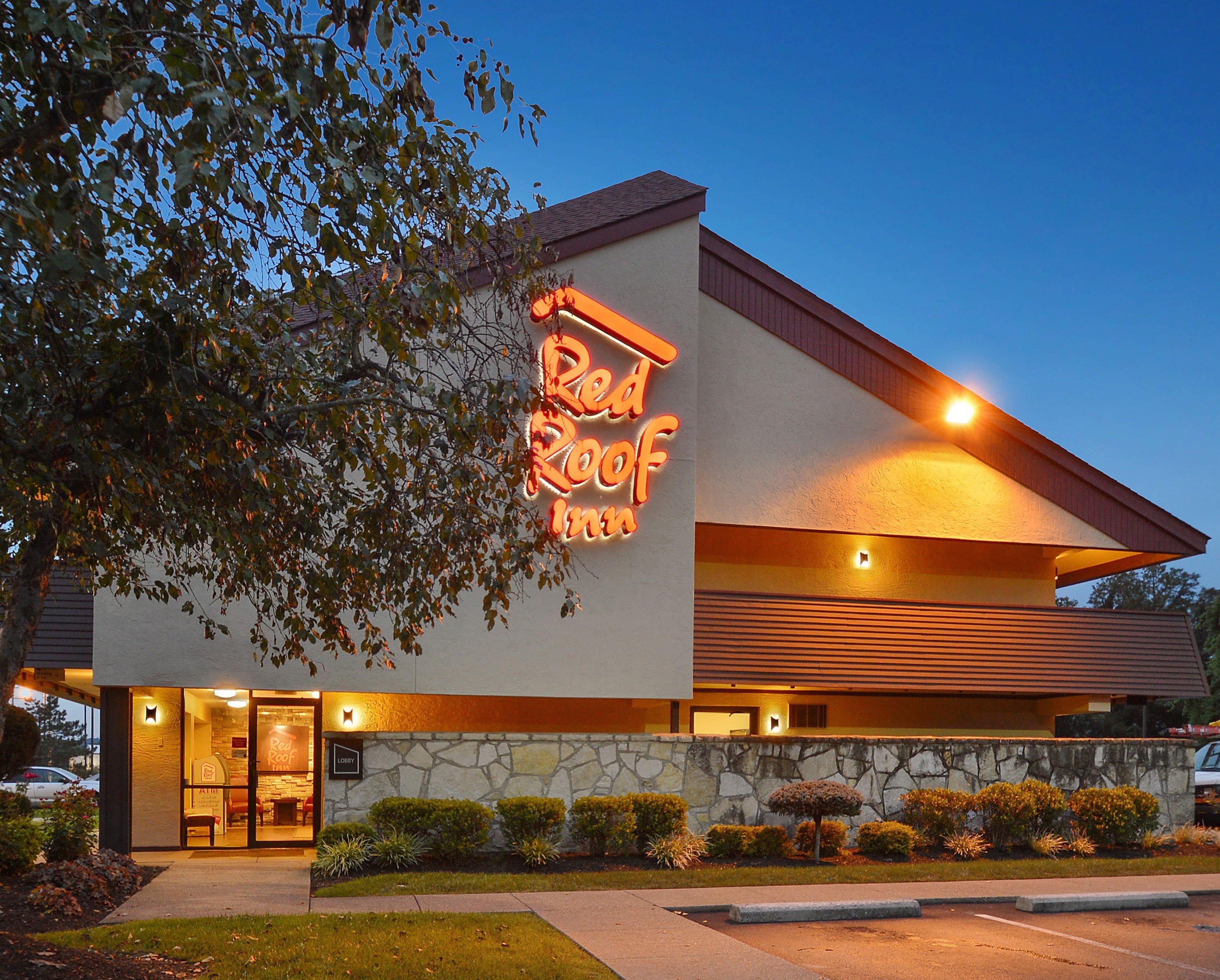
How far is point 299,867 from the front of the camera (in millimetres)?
14211

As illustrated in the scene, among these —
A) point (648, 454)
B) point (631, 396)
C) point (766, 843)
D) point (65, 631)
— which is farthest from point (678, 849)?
point (65, 631)

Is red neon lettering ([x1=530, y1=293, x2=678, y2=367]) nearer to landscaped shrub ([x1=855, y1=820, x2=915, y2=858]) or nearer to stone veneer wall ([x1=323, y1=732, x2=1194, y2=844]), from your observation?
stone veneer wall ([x1=323, y1=732, x2=1194, y2=844])

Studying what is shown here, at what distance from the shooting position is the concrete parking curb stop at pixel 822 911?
1088cm

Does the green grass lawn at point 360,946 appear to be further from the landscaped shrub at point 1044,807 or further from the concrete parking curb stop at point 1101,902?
the landscaped shrub at point 1044,807

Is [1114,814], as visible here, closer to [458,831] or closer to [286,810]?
[458,831]

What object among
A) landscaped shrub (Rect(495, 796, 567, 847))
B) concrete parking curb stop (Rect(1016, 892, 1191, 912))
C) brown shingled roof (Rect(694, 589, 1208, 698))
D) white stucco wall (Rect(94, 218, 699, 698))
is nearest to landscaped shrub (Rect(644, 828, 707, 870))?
landscaped shrub (Rect(495, 796, 567, 847))

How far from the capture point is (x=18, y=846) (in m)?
12.1

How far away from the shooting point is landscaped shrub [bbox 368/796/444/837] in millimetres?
14102

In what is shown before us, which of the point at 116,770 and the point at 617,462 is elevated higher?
the point at 617,462

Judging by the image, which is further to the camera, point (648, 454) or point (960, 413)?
point (960, 413)

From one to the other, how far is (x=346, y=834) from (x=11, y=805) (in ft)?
13.4

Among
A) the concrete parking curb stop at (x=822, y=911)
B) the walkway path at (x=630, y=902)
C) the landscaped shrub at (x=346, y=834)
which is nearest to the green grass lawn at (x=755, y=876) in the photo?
the walkway path at (x=630, y=902)

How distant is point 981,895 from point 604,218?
10824 millimetres

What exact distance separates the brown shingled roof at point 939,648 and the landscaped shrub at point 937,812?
7.11 ft
